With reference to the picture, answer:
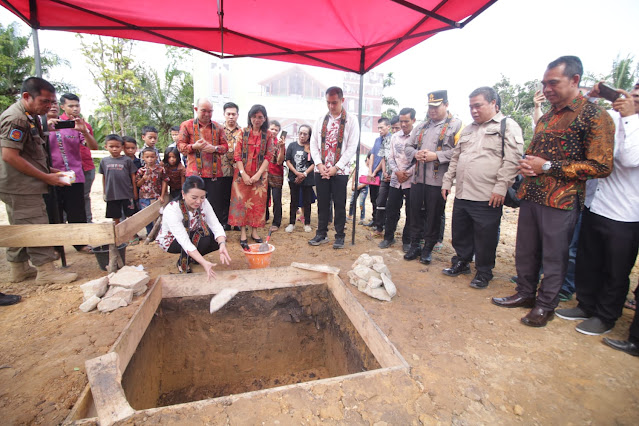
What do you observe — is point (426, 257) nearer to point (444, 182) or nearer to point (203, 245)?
point (444, 182)

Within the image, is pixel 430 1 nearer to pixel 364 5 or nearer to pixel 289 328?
pixel 364 5

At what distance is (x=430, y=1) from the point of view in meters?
2.68

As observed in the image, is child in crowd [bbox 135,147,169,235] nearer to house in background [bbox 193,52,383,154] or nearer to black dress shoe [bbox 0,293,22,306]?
black dress shoe [bbox 0,293,22,306]

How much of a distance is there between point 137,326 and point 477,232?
3.05 meters

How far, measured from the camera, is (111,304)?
8.12ft

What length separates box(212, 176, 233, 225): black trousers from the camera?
4211 millimetres

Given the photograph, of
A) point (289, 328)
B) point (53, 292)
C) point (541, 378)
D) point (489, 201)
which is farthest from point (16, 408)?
point (489, 201)

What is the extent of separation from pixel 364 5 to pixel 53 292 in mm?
3860

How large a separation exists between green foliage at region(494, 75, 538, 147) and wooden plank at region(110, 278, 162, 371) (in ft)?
58.0

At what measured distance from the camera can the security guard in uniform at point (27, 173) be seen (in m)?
2.55

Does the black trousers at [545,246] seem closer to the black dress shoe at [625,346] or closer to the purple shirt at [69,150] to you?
the black dress shoe at [625,346]

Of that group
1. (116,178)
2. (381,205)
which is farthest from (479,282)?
(116,178)

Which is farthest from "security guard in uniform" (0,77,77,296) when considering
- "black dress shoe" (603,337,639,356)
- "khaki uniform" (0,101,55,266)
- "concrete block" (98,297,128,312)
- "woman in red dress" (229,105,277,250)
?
"black dress shoe" (603,337,639,356)

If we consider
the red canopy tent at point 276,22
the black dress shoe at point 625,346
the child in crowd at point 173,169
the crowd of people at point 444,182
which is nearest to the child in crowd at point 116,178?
the crowd of people at point 444,182
